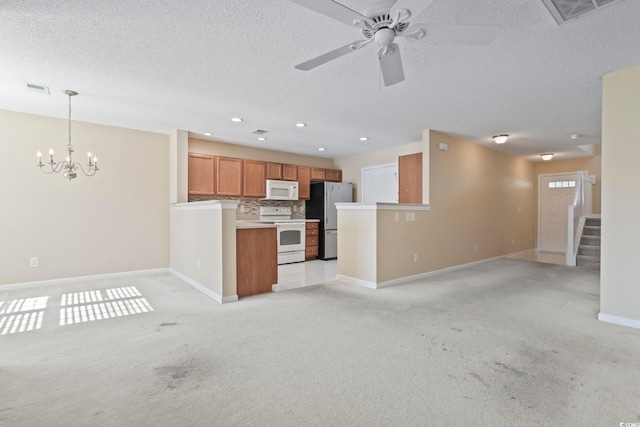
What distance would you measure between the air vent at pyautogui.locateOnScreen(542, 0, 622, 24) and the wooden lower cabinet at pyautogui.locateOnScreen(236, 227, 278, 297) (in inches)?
133

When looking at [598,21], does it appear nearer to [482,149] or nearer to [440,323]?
[440,323]

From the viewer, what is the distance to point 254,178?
20.1 feet

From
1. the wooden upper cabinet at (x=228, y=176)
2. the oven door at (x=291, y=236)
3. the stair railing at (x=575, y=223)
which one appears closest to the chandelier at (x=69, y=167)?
the wooden upper cabinet at (x=228, y=176)

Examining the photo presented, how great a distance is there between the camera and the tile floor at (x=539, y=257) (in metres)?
6.38

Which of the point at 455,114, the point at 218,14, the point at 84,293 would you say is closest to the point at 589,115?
the point at 455,114

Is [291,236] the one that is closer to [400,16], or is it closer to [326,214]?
[326,214]

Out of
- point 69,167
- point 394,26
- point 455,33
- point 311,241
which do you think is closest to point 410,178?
point 311,241

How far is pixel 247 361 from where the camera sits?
2174 millimetres

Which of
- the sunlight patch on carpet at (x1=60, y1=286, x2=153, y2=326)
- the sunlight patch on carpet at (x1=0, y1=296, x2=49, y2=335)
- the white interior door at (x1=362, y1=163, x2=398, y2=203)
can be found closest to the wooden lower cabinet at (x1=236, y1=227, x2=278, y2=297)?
the sunlight patch on carpet at (x1=60, y1=286, x2=153, y2=326)

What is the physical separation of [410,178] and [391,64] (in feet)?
12.0

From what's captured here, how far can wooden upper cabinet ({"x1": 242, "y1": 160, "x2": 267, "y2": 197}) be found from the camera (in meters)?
6.03

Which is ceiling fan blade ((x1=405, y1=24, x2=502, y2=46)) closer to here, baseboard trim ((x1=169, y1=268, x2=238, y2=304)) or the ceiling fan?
the ceiling fan

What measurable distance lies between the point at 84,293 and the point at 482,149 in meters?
7.00

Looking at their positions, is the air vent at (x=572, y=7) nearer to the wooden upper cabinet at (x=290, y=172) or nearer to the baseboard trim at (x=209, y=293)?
the baseboard trim at (x=209, y=293)
